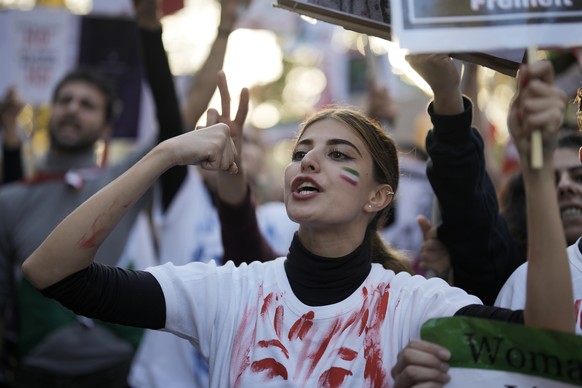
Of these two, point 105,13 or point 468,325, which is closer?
point 468,325

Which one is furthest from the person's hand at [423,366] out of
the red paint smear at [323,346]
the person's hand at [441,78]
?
the person's hand at [441,78]

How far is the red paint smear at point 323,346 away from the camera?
237 cm

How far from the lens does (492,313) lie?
2223 millimetres

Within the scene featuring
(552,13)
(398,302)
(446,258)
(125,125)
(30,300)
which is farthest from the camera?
(125,125)

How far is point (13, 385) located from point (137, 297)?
8.04 feet

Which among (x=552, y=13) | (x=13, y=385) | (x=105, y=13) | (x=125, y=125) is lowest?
(x=13, y=385)

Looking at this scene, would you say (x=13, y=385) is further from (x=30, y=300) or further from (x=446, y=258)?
(x=446, y=258)

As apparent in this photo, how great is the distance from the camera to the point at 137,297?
2453mm

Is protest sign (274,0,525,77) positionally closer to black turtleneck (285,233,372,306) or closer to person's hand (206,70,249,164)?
person's hand (206,70,249,164)

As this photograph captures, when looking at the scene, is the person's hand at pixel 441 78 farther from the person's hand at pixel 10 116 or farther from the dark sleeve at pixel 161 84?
the person's hand at pixel 10 116

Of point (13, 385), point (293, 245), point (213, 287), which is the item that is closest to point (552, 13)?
point (293, 245)

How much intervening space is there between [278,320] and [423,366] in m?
0.47

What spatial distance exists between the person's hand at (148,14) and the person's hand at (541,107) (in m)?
2.58

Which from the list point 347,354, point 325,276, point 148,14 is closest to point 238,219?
point 325,276
